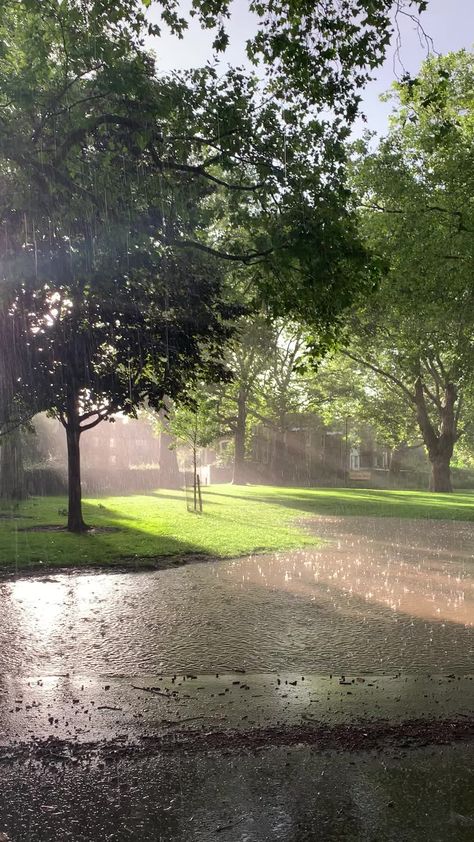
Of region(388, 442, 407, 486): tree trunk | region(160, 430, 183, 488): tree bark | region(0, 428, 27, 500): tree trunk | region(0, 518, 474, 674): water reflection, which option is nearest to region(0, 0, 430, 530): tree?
region(0, 518, 474, 674): water reflection

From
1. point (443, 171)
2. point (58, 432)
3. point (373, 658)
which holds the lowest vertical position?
point (373, 658)

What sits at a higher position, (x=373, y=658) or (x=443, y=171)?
(x=443, y=171)

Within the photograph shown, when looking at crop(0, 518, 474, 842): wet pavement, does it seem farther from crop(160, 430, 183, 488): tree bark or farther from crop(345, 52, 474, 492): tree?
crop(160, 430, 183, 488): tree bark

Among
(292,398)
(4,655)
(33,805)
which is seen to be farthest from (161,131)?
(292,398)

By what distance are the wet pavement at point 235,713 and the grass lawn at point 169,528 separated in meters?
2.54

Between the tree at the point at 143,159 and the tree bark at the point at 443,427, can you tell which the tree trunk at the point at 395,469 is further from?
the tree at the point at 143,159

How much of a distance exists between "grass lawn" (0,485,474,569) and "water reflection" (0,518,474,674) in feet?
4.47

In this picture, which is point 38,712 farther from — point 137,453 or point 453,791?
point 137,453

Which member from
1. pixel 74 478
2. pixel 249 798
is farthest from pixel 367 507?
pixel 249 798

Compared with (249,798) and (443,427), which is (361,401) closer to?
(443,427)

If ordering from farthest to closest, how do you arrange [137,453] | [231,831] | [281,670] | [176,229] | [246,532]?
[137,453] → [246,532] → [176,229] → [281,670] → [231,831]

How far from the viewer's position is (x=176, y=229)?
9.20 meters

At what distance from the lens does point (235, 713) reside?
15.4 ft

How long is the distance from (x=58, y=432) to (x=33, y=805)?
50014mm
